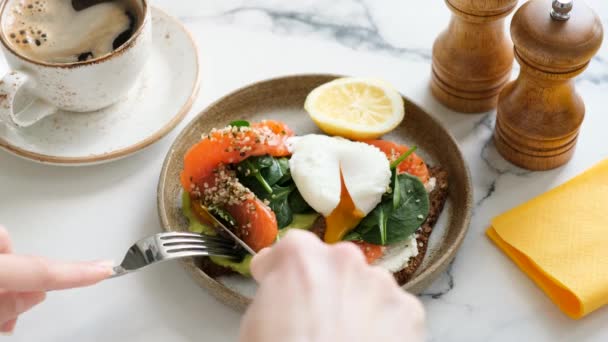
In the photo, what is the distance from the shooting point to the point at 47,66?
1.19 meters

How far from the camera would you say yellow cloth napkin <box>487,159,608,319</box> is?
3.40ft

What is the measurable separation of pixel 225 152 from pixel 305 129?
202 mm

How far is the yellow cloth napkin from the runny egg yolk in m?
0.22

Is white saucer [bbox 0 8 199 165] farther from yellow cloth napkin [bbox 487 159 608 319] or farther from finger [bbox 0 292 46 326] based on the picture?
yellow cloth napkin [bbox 487 159 608 319]

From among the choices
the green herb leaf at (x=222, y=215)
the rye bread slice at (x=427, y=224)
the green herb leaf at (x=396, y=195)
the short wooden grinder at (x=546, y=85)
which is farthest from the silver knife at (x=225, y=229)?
the short wooden grinder at (x=546, y=85)

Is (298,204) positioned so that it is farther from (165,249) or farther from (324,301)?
(324,301)

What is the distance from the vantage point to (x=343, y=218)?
1097 mm

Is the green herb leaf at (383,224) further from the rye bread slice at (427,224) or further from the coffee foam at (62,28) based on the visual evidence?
the coffee foam at (62,28)

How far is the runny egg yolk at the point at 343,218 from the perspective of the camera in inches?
42.8

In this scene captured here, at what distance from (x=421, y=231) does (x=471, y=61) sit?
33cm

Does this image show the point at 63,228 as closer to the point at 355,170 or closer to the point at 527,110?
the point at 355,170

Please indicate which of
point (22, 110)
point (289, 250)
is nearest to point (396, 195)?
point (289, 250)

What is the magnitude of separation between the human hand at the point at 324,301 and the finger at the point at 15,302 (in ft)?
1.35

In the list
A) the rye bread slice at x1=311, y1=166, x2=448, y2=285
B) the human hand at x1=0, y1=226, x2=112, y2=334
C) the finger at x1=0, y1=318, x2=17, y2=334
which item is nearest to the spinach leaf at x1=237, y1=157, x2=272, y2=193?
the rye bread slice at x1=311, y1=166, x2=448, y2=285
